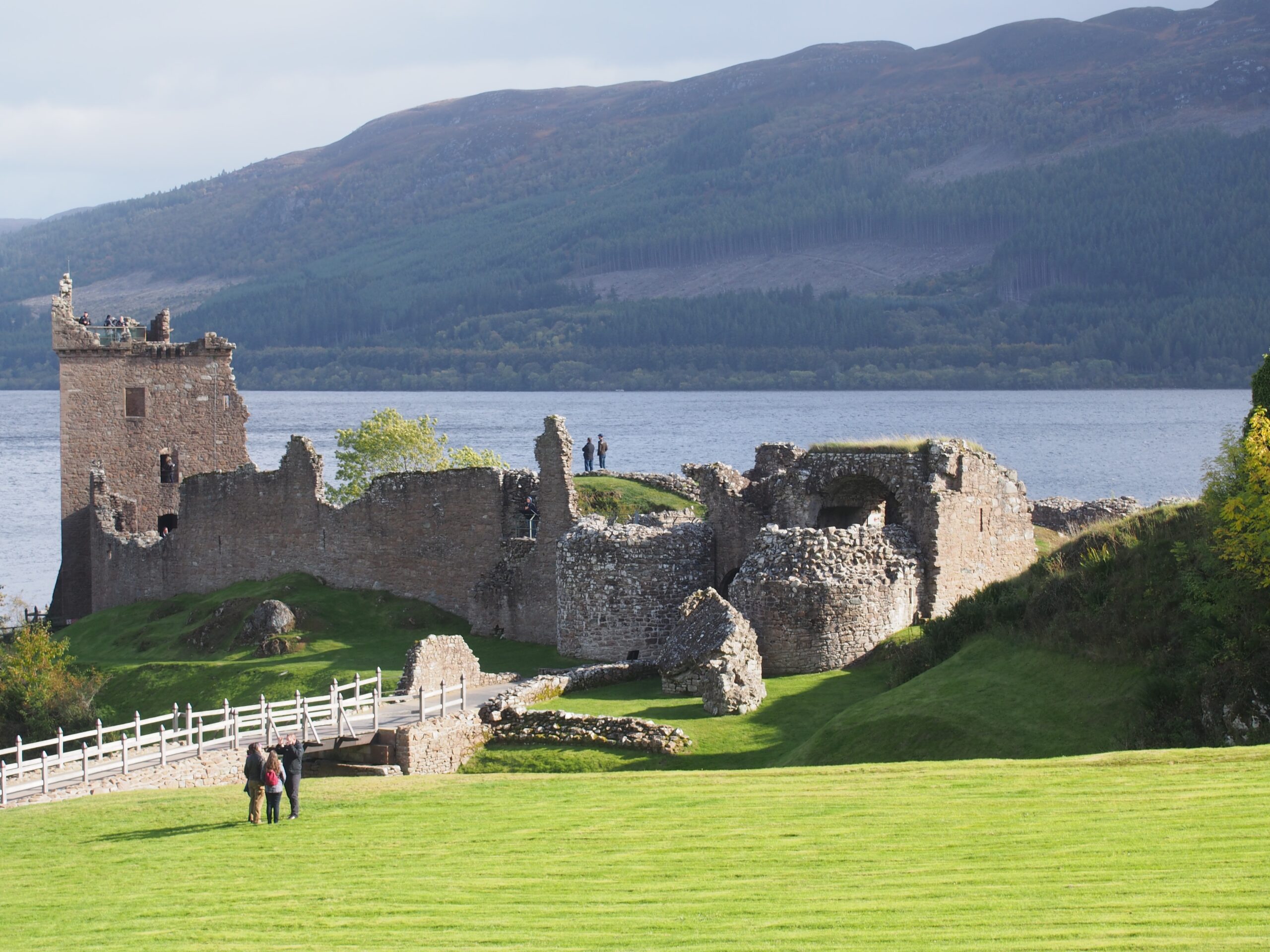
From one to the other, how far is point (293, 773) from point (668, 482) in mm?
28477

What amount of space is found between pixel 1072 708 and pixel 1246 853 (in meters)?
9.17

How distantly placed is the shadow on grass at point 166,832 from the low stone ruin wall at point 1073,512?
94.8ft

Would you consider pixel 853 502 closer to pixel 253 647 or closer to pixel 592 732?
pixel 592 732

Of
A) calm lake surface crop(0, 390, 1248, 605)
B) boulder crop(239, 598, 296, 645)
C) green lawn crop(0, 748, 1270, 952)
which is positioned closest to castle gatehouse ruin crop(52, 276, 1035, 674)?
boulder crop(239, 598, 296, 645)

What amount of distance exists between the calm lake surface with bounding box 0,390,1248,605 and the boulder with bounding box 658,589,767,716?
4302 centimetres

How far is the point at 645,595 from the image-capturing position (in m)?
38.3

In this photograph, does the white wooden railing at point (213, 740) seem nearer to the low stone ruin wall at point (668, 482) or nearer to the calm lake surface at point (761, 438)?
the low stone ruin wall at point (668, 482)

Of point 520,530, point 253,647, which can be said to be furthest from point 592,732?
point 253,647

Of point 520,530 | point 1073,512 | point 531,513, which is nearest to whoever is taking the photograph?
point 531,513

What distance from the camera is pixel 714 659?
30.9 meters

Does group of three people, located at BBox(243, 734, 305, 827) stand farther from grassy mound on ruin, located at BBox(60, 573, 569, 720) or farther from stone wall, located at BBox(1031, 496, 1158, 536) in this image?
stone wall, located at BBox(1031, 496, 1158, 536)

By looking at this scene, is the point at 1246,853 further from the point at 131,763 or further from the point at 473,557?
the point at 473,557

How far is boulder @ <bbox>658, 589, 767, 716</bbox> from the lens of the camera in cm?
3041

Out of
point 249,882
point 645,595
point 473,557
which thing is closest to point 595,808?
point 249,882
